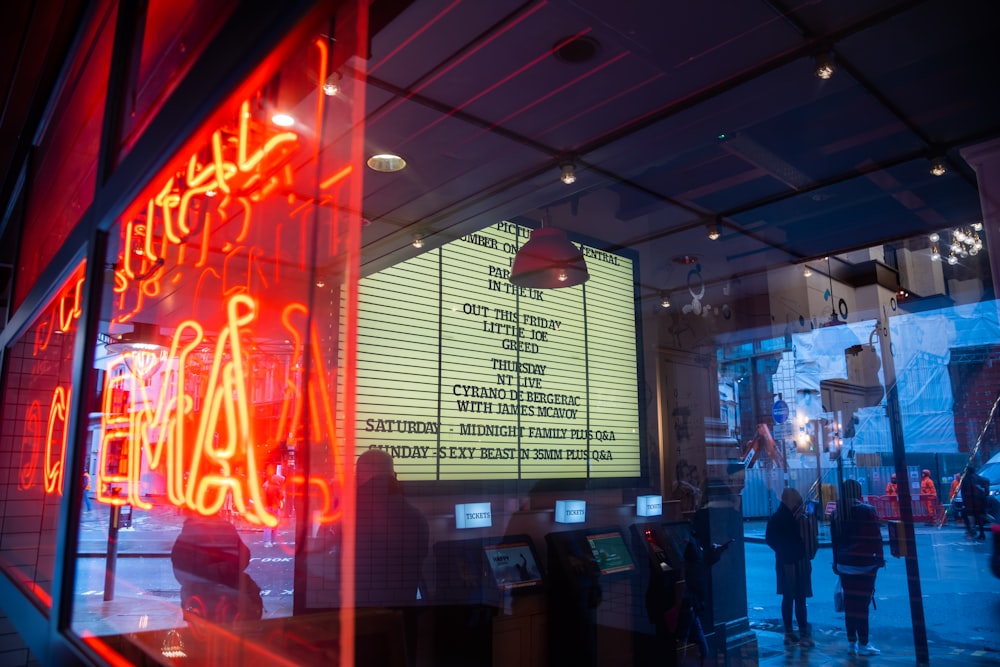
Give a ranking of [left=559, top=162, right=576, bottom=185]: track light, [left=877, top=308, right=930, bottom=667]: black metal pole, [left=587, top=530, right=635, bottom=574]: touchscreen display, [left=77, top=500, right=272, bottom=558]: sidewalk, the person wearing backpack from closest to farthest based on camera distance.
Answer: [left=77, top=500, right=272, bottom=558]: sidewalk → [left=559, top=162, right=576, bottom=185]: track light → [left=587, top=530, right=635, bottom=574]: touchscreen display → the person wearing backpack → [left=877, top=308, right=930, bottom=667]: black metal pole

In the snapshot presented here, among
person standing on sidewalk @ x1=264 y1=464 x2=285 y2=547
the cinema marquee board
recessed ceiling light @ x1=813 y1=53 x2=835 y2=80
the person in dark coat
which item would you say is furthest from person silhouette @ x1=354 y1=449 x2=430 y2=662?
the person in dark coat

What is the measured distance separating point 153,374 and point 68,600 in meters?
0.71

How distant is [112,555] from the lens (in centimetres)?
220

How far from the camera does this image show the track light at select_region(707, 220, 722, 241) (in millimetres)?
5480

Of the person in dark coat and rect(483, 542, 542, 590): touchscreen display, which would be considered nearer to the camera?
rect(483, 542, 542, 590): touchscreen display

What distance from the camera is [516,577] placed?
14.6 ft

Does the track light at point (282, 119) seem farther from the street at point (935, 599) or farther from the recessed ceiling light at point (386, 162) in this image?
the street at point (935, 599)

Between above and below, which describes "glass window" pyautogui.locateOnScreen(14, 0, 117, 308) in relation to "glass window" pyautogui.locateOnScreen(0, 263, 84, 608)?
above

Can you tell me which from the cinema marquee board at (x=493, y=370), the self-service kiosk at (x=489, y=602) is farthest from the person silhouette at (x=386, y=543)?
the cinema marquee board at (x=493, y=370)

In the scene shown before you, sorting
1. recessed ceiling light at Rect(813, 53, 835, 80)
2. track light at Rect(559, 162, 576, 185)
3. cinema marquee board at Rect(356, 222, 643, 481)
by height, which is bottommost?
cinema marquee board at Rect(356, 222, 643, 481)

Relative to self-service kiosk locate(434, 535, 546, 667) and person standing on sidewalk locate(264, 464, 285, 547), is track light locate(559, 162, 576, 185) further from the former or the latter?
person standing on sidewalk locate(264, 464, 285, 547)

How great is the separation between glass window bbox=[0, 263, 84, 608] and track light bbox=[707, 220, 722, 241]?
4.57 metres

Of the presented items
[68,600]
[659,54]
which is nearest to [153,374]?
[68,600]

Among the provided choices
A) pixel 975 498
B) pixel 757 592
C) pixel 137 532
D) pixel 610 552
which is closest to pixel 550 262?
pixel 610 552
